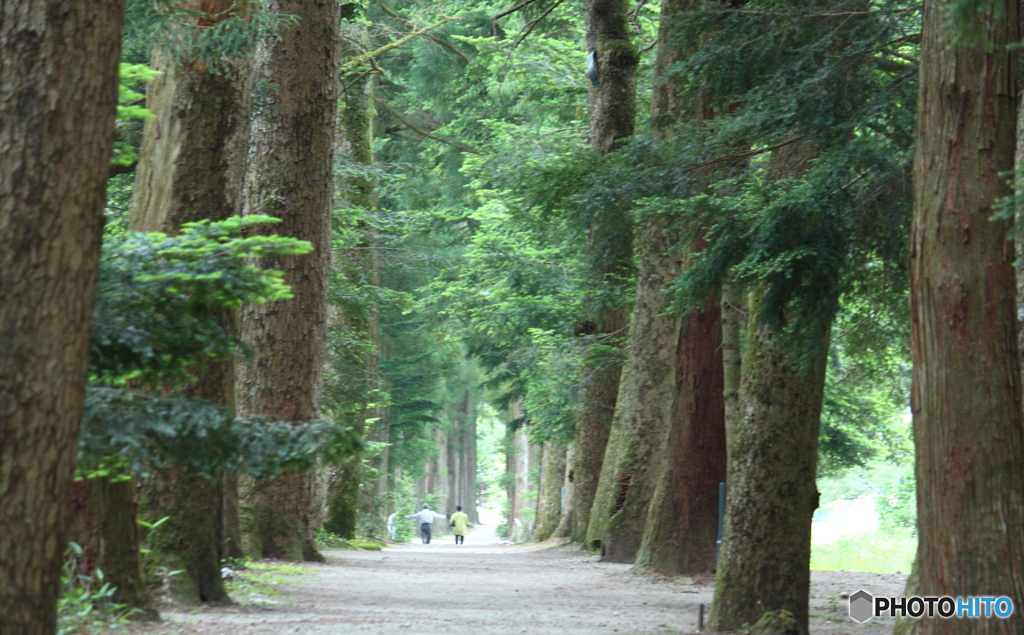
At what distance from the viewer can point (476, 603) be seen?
9.26 m

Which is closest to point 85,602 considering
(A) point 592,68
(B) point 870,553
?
(A) point 592,68

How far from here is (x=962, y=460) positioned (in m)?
4.77

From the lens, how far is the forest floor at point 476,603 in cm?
691

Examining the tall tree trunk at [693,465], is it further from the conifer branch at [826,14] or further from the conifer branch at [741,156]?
the conifer branch at [826,14]

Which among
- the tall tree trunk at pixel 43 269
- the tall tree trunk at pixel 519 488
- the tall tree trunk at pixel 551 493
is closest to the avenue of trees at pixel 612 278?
the tall tree trunk at pixel 43 269

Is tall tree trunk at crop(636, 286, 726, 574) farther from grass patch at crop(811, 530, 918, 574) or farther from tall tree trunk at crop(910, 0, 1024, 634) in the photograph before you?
grass patch at crop(811, 530, 918, 574)

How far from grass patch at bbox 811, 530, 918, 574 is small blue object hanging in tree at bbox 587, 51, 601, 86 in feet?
43.8

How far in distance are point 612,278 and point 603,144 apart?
8.41 feet

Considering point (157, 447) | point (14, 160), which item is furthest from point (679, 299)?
point (14, 160)

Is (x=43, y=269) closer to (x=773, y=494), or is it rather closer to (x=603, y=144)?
(x=773, y=494)

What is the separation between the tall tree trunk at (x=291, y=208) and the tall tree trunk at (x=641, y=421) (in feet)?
17.5

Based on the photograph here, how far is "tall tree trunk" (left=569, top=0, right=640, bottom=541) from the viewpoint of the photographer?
1708 cm

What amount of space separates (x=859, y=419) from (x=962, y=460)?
15.8 m

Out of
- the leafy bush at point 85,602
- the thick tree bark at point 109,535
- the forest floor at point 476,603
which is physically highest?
the thick tree bark at point 109,535
